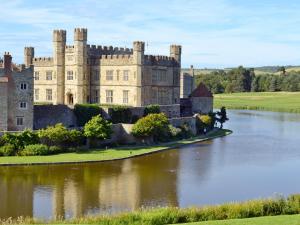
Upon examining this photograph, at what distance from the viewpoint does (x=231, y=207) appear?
2180 cm

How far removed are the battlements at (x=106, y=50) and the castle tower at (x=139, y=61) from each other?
5100 millimetres

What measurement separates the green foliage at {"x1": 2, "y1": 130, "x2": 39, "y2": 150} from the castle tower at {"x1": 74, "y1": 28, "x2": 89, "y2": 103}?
15436 millimetres

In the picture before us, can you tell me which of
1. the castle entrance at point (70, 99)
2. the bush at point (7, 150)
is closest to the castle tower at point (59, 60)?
the castle entrance at point (70, 99)

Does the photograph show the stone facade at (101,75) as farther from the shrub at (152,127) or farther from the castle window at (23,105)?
the castle window at (23,105)

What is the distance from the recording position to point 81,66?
2072 inches

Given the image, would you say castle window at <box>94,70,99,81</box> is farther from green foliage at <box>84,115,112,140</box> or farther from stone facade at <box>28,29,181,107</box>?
green foliage at <box>84,115,112,140</box>

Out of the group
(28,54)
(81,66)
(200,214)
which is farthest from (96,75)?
(200,214)

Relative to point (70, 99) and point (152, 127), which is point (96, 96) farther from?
point (152, 127)

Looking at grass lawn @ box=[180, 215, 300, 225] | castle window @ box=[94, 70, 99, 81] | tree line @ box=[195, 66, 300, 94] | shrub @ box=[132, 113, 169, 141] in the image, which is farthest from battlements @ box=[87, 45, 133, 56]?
tree line @ box=[195, 66, 300, 94]

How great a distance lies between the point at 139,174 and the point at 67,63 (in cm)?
2331

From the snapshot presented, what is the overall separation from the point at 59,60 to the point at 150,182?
26.0 m

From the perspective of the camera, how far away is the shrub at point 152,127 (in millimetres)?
44000

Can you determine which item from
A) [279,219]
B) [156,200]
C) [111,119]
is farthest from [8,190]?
[111,119]

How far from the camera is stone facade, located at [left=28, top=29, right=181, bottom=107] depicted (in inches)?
2046
